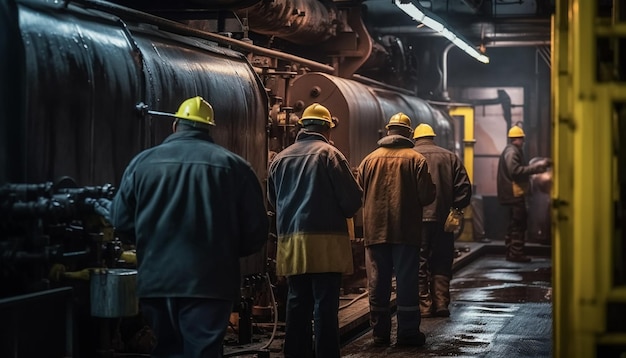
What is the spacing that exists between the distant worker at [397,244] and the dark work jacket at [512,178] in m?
8.89

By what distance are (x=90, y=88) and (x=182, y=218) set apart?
108 centimetres

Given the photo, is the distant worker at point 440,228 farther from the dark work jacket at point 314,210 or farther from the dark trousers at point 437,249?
the dark work jacket at point 314,210

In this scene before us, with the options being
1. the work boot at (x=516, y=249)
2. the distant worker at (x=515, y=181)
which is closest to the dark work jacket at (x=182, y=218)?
the distant worker at (x=515, y=181)

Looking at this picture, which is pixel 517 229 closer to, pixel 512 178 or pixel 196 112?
pixel 512 178

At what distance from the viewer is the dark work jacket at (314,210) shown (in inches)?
361

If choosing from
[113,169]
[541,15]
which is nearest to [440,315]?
[113,169]

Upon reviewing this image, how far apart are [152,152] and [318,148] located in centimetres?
251

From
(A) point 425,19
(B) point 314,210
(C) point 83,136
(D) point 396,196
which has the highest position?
(A) point 425,19

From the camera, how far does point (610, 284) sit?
5406 mm

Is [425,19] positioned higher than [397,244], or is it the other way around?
[425,19]

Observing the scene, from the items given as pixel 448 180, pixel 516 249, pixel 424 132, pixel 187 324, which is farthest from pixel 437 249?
pixel 516 249

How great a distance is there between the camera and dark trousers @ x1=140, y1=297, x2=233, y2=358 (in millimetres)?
7004

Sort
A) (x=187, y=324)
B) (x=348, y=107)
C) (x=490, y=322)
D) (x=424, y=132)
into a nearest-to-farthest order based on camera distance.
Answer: (x=187, y=324) → (x=490, y=322) → (x=424, y=132) → (x=348, y=107)

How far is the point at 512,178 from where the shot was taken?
64.7 ft
